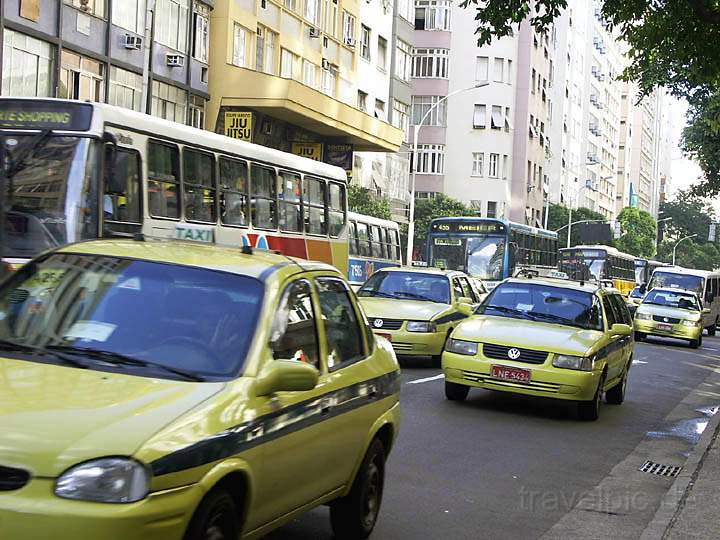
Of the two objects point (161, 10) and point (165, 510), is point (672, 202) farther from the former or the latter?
point (165, 510)

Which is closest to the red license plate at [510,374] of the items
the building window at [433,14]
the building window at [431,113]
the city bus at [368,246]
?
the city bus at [368,246]

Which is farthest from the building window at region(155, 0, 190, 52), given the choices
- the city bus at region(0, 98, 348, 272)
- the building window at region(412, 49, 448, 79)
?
the building window at region(412, 49, 448, 79)

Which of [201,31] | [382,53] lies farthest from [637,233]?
[201,31]

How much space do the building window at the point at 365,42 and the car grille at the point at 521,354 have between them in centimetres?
3909

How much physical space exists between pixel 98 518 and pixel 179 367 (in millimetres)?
1205

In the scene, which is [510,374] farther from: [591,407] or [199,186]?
[199,186]

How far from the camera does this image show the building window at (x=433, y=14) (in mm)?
79562

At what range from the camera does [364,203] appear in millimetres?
48781

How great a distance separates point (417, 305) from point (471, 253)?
18.6 meters

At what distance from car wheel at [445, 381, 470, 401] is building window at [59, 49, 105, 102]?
60.0ft

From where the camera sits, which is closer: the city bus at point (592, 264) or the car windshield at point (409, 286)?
the car windshield at point (409, 286)

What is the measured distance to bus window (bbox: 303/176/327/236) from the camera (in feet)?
71.8

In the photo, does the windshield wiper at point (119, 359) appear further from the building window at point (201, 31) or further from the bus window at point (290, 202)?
the building window at point (201, 31)

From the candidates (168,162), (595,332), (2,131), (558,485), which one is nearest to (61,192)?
(2,131)
